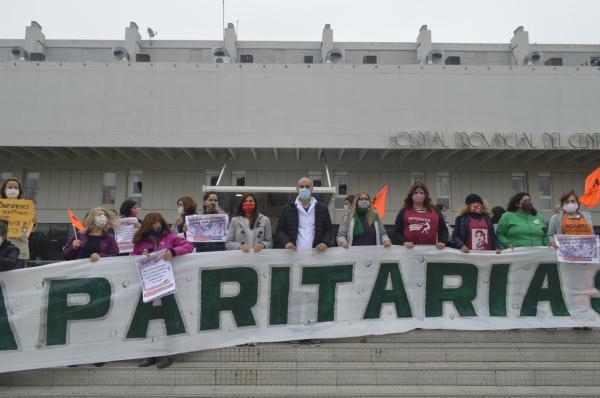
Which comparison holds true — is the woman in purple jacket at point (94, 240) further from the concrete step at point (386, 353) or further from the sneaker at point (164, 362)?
the concrete step at point (386, 353)

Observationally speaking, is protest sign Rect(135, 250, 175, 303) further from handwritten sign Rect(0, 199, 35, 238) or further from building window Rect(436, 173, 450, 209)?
building window Rect(436, 173, 450, 209)

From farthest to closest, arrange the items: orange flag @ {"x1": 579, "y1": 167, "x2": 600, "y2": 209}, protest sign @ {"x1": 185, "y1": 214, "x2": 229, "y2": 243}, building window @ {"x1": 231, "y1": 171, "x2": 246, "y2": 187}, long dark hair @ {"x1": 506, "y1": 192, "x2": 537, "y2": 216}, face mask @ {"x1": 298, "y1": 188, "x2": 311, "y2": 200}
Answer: building window @ {"x1": 231, "y1": 171, "x2": 246, "y2": 187} → orange flag @ {"x1": 579, "y1": 167, "x2": 600, "y2": 209} → long dark hair @ {"x1": 506, "y1": 192, "x2": 537, "y2": 216} → protest sign @ {"x1": 185, "y1": 214, "x2": 229, "y2": 243} → face mask @ {"x1": 298, "y1": 188, "x2": 311, "y2": 200}

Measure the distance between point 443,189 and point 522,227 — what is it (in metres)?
14.0

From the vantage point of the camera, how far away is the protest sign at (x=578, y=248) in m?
5.66

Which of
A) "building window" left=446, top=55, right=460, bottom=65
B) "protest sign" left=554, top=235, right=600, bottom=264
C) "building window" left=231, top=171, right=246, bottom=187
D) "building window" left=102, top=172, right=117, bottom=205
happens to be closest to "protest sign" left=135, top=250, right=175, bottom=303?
"protest sign" left=554, top=235, right=600, bottom=264

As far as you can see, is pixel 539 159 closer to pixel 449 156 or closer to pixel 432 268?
pixel 449 156

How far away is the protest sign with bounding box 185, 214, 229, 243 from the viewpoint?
19.3 feet

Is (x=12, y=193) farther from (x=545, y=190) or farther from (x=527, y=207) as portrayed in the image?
(x=545, y=190)

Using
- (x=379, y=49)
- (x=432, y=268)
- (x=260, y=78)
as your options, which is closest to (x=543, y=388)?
(x=432, y=268)

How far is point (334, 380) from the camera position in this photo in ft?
14.7

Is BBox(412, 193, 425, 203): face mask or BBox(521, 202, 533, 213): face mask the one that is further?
BBox(521, 202, 533, 213): face mask

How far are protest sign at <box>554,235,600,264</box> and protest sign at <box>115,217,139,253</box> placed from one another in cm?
590

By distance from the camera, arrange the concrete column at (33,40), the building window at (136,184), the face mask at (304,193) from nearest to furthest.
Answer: the face mask at (304,193) < the building window at (136,184) < the concrete column at (33,40)

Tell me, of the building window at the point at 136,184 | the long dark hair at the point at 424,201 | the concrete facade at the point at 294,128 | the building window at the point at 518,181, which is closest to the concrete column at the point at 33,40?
the concrete facade at the point at 294,128
